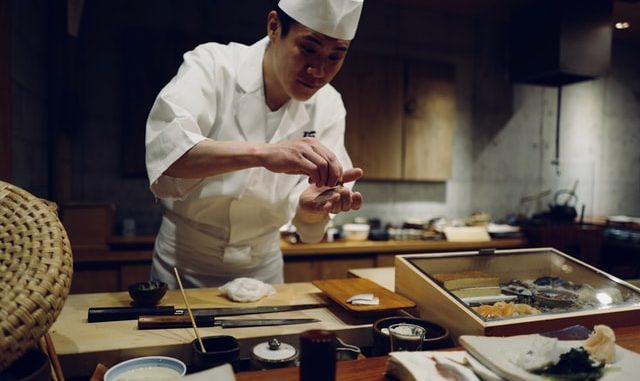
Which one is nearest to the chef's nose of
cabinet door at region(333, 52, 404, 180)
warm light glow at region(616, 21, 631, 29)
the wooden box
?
the wooden box

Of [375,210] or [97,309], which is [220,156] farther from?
[375,210]

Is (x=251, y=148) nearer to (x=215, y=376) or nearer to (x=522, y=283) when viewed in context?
(x=215, y=376)

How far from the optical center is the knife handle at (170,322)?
1.38 meters

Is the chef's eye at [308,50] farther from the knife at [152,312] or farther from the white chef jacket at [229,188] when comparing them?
the knife at [152,312]

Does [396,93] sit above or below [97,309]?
above

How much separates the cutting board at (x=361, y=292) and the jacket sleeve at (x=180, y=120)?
2.42ft

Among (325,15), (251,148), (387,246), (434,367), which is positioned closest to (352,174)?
(251,148)

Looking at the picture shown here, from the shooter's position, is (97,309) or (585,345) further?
(97,309)

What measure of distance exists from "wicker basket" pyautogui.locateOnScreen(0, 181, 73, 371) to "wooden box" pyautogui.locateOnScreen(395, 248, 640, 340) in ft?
3.58

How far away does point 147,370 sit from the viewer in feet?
3.59

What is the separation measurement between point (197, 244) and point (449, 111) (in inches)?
150

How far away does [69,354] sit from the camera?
1.19 meters

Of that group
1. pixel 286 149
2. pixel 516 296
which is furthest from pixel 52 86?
pixel 516 296

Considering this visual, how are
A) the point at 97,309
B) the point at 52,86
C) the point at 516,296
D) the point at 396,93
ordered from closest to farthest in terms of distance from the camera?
the point at 97,309, the point at 516,296, the point at 52,86, the point at 396,93
